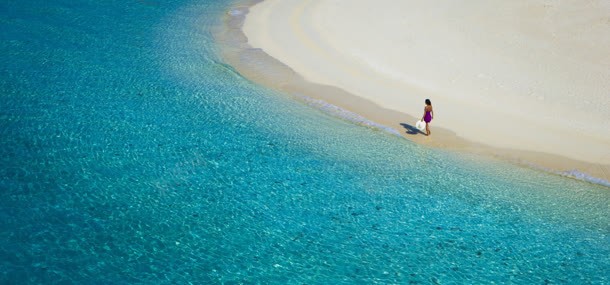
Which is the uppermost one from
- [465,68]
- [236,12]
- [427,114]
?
[236,12]

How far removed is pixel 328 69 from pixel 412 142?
19.0 feet

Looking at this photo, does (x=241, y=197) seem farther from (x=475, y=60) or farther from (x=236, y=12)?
(x=236, y=12)

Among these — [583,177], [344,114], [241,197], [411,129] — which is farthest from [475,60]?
[241,197]

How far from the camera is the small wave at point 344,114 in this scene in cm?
1615

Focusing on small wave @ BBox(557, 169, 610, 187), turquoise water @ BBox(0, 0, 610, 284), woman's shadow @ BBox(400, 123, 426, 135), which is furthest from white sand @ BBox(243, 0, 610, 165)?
turquoise water @ BBox(0, 0, 610, 284)

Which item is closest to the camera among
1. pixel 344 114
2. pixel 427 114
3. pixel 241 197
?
pixel 241 197

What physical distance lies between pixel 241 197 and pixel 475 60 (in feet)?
40.0

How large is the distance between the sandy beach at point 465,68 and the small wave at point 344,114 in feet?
0.88

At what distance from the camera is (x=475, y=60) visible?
65.2ft

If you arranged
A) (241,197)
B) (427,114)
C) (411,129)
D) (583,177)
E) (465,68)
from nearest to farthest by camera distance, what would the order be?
(241,197), (583,177), (427,114), (411,129), (465,68)

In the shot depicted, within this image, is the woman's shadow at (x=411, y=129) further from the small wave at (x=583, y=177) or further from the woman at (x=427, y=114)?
the small wave at (x=583, y=177)

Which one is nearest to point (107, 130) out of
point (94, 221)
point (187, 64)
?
point (94, 221)

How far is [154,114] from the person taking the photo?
50.8 feet

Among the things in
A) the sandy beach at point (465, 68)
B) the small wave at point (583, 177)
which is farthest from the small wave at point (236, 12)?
the small wave at point (583, 177)
